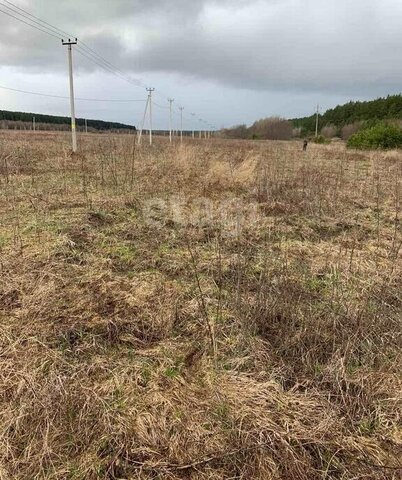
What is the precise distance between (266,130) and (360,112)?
50.5 feet

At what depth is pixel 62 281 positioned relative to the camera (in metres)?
3.30

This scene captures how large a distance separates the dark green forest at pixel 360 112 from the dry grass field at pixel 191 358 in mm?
51094

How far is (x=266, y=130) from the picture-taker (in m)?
67.6

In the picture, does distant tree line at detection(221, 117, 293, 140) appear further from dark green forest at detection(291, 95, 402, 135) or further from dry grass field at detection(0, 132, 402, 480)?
dry grass field at detection(0, 132, 402, 480)

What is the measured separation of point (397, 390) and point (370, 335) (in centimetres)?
42

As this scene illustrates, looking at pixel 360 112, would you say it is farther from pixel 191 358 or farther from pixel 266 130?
pixel 191 358

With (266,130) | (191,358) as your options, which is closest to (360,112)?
(266,130)

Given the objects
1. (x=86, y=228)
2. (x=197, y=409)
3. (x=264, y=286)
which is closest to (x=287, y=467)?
(x=197, y=409)

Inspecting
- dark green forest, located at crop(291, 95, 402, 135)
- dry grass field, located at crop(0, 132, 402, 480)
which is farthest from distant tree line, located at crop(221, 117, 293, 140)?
dry grass field, located at crop(0, 132, 402, 480)

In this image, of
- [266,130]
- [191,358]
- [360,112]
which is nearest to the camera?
[191,358]

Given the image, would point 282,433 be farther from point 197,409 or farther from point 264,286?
point 264,286

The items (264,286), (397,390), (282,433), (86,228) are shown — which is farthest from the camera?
(86,228)

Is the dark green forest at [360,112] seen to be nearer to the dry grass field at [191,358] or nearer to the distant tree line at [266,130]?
the distant tree line at [266,130]

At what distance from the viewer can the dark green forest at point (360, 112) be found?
5256cm
